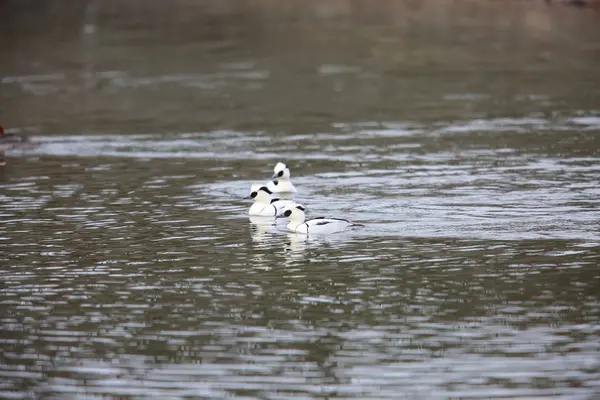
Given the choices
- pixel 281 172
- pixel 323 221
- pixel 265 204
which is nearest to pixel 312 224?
pixel 323 221

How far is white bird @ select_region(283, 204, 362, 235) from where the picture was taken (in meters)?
18.0

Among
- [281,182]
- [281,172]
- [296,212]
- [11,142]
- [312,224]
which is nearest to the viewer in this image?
[312,224]

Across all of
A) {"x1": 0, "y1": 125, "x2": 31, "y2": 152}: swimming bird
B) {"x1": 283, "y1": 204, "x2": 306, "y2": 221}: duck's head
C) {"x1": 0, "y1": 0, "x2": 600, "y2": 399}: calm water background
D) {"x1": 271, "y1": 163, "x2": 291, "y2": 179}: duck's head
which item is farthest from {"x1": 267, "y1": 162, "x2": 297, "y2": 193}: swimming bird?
{"x1": 0, "y1": 125, "x2": 31, "y2": 152}: swimming bird

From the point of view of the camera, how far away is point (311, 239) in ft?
58.7

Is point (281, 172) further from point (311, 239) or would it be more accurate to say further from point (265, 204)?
point (311, 239)

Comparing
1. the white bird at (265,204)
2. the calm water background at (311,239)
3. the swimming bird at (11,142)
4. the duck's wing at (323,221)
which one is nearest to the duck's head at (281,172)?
the calm water background at (311,239)

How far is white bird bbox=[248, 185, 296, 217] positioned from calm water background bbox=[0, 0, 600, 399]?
1.24 feet

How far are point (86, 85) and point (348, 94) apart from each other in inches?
302

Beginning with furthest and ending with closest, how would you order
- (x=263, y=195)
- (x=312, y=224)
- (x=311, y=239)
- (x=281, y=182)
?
(x=281, y=182) < (x=263, y=195) < (x=312, y=224) < (x=311, y=239)

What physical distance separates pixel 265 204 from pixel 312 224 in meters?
2.05

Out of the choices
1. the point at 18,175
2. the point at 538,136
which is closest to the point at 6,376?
the point at 18,175

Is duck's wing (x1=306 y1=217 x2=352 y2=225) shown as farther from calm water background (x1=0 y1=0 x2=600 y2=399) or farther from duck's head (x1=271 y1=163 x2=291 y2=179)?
duck's head (x1=271 y1=163 x2=291 y2=179)

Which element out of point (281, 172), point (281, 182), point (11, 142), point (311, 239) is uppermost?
point (11, 142)

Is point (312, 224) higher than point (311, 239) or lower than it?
higher
